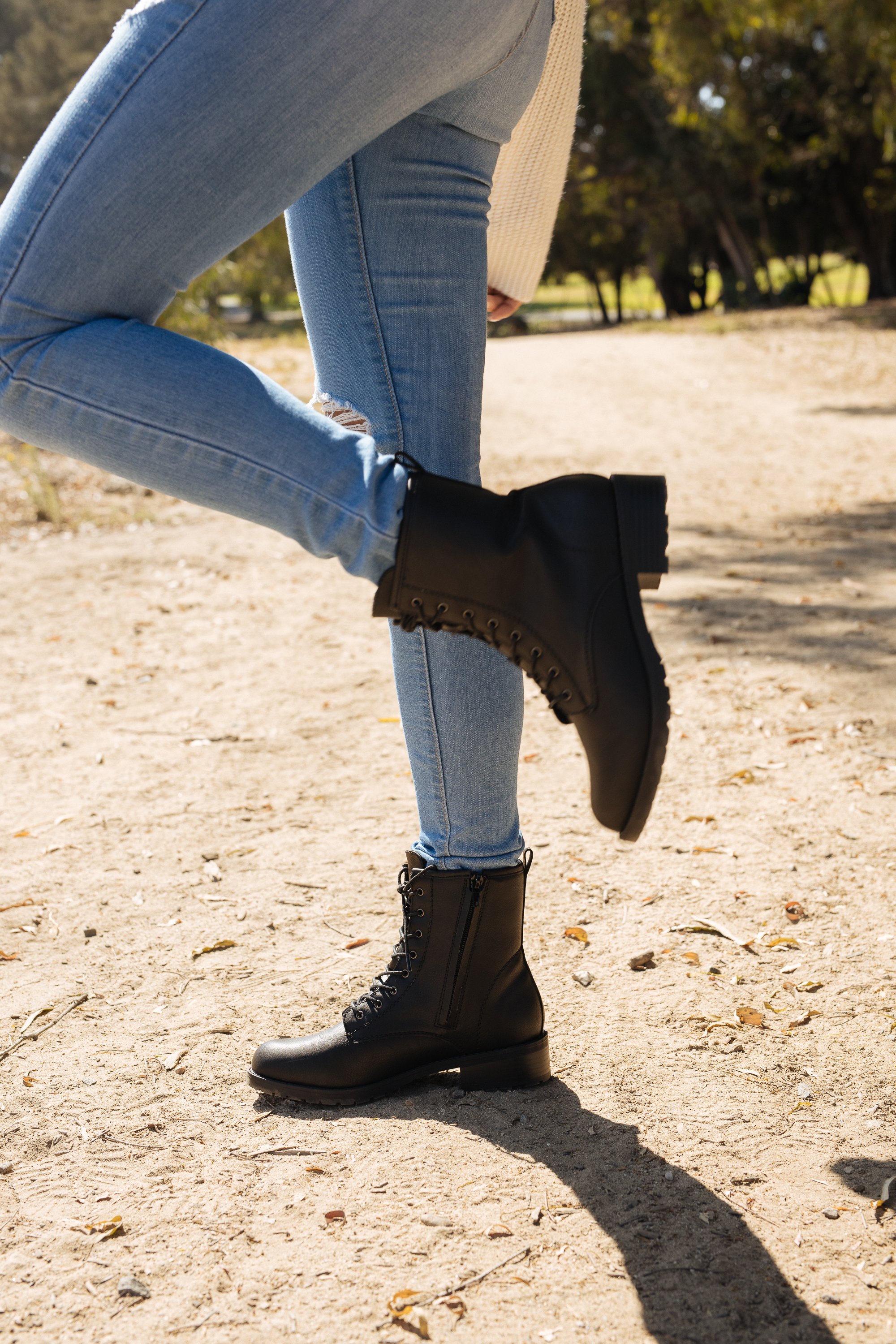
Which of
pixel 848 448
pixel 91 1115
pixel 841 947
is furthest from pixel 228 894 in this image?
pixel 848 448

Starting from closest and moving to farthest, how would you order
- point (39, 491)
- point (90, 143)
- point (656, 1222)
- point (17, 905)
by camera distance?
1. point (90, 143)
2. point (656, 1222)
3. point (17, 905)
4. point (39, 491)

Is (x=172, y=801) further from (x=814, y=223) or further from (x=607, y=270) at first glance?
(x=607, y=270)

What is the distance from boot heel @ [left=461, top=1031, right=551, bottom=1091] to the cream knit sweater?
1.16 meters

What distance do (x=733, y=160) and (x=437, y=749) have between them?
74.5 feet

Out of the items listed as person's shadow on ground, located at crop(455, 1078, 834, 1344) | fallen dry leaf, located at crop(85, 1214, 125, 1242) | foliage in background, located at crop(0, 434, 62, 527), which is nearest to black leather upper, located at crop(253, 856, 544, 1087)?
person's shadow on ground, located at crop(455, 1078, 834, 1344)

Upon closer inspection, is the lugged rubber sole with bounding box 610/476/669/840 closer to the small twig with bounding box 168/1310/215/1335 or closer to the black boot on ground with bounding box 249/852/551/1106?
the black boot on ground with bounding box 249/852/551/1106

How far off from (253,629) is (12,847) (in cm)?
167

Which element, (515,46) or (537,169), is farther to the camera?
(537,169)

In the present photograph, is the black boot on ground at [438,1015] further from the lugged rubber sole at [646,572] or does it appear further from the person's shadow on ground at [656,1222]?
the lugged rubber sole at [646,572]

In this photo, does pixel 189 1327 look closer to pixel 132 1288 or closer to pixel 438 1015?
pixel 132 1288

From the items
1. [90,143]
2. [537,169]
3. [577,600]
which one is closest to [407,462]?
[577,600]

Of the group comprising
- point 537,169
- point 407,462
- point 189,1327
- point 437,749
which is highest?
point 537,169

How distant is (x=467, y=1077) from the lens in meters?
1.57

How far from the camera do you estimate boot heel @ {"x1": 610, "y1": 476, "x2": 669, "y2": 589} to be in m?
1.23
